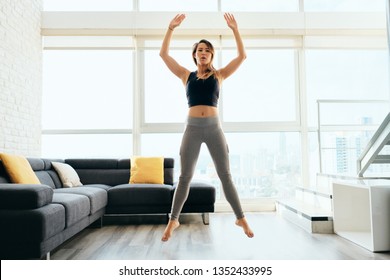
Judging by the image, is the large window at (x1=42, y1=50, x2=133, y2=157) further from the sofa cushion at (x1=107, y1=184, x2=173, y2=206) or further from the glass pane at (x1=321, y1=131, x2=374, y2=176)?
the glass pane at (x1=321, y1=131, x2=374, y2=176)

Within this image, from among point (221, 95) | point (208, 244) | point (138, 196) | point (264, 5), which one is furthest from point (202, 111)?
point (264, 5)

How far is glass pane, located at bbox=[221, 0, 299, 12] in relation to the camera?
4688mm

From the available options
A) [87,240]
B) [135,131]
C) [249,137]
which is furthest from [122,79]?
[87,240]

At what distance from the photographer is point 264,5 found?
472 cm

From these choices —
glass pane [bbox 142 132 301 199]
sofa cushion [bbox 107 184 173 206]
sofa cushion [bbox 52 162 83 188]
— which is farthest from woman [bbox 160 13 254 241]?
glass pane [bbox 142 132 301 199]

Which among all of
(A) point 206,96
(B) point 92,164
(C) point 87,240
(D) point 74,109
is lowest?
(C) point 87,240

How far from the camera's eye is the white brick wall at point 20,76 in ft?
11.5

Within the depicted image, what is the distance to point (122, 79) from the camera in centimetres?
461

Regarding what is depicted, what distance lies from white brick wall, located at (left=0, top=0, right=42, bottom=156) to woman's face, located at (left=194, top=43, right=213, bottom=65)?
98.0 inches

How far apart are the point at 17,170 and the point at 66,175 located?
91cm

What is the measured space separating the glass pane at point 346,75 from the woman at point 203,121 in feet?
9.83

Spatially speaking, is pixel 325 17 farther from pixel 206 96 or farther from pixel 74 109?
pixel 74 109

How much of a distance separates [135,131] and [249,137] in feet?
5.37

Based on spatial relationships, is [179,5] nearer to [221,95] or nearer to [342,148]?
[221,95]
